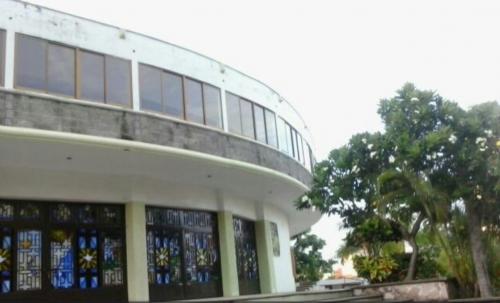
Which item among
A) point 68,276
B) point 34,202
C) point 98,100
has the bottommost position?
point 68,276

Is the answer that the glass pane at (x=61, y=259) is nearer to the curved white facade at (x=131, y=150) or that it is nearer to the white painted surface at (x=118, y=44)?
the curved white facade at (x=131, y=150)

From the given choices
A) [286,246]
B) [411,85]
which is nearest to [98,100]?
[411,85]

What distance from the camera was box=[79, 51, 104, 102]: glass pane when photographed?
12.5 meters

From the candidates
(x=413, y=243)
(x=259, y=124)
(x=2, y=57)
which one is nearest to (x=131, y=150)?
(x=2, y=57)

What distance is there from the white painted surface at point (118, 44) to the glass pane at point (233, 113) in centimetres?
24

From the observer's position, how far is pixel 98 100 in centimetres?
1269

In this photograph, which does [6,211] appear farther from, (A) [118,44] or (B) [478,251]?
(B) [478,251]

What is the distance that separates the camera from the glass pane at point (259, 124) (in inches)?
681

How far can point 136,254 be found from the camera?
14.3 m

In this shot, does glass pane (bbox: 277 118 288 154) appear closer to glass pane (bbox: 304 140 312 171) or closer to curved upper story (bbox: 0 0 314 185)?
curved upper story (bbox: 0 0 314 185)

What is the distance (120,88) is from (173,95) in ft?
5.37

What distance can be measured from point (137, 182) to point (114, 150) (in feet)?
8.19

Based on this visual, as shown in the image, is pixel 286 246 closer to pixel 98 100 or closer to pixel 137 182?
pixel 137 182

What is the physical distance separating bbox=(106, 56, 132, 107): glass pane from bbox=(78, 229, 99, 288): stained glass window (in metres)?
3.51
